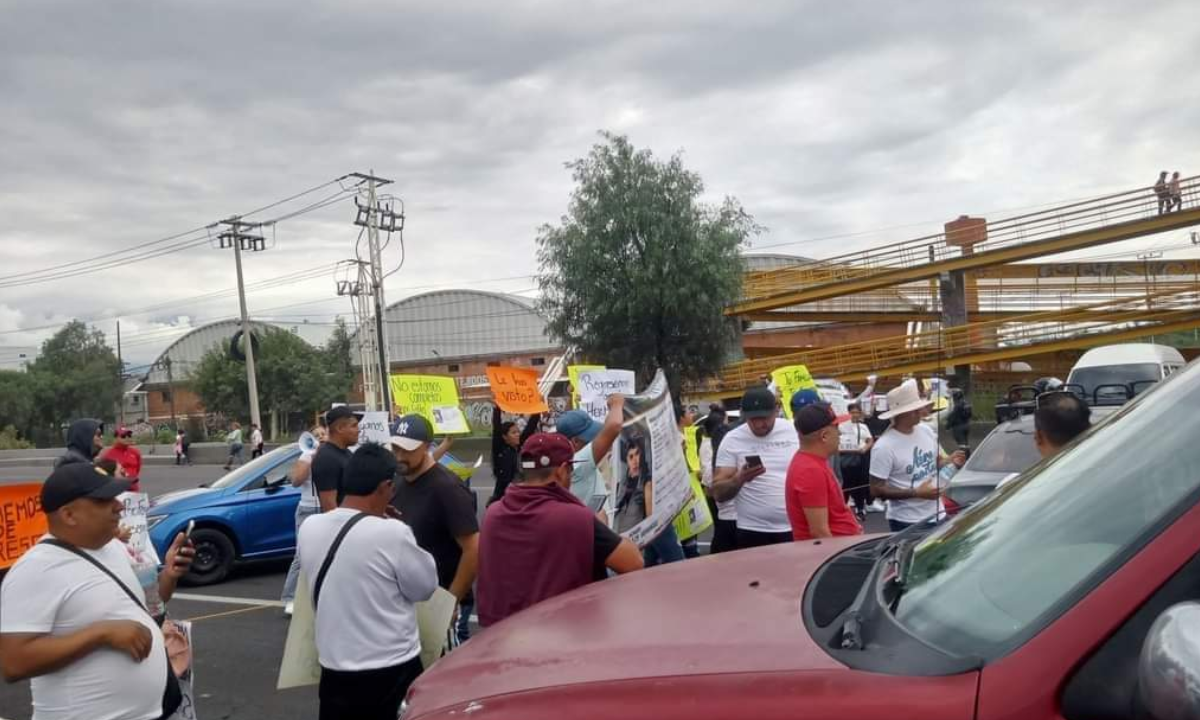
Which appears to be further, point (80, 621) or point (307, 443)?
point (307, 443)

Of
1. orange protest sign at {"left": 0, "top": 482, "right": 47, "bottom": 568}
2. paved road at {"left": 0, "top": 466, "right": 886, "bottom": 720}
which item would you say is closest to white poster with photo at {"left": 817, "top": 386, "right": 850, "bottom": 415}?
paved road at {"left": 0, "top": 466, "right": 886, "bottom": 720}

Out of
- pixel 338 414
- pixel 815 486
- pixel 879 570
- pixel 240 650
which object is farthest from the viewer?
pixel 240 650

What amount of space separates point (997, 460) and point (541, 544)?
20.7ft

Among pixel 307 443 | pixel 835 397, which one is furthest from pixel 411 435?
pixel 835 397

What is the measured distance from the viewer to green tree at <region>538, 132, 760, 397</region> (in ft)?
88.3

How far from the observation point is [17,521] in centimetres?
621

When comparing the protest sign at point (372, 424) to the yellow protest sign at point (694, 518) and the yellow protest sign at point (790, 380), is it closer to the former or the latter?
the yellow protest sign at point (694, 518)

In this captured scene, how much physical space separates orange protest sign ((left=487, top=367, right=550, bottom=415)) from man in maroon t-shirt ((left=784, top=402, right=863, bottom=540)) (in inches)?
189

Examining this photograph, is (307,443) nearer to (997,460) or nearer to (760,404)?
(760,404)

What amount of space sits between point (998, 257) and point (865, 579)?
31.2 metres

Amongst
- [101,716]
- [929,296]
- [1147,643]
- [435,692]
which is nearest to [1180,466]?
[1147,643]

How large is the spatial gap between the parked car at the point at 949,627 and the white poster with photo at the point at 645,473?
2.11 m

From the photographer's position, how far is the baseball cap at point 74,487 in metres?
3.39

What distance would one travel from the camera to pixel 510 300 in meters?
74.2
